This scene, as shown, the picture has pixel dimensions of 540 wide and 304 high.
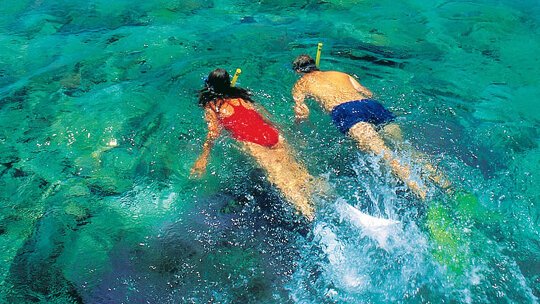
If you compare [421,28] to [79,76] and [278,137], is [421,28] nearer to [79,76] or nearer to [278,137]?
[278,137]

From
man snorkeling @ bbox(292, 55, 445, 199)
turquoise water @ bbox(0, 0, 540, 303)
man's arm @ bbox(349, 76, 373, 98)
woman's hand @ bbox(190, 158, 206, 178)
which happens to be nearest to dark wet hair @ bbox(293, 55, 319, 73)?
man snorkeling @ bbox(292, 55, 445, 199)

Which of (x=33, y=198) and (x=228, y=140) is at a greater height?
(x=228, y=140)

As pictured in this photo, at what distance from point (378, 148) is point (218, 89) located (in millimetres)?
2104

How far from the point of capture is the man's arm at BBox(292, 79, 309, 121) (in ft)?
19.4

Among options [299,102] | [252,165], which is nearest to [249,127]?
[252,165]

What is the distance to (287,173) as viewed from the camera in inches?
190

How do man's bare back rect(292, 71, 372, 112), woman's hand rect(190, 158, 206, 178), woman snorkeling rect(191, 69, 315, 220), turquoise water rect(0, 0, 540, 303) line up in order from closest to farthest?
turquoise water rect(0, 0, 540, 303)
woman snorkeling rect(191, 69, 315, 220)
woman's hand rect(190, 158, 206, 178)
man's bare back rect(292, 71, 372, 112)

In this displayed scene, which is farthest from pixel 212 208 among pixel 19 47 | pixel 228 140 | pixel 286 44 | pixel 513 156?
pixel 19 47

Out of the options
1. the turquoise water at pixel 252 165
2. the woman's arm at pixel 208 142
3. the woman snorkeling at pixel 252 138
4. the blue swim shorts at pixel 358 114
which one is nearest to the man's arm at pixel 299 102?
the turquoise water at pixel 252 165

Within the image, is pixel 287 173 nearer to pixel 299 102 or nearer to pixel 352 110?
pixel 352 110

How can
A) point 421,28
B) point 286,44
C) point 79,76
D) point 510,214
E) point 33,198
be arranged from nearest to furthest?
point 510,214 < point 33,198 < point 79,76 < point 286,44 < point 421,28

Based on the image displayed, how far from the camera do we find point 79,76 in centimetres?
735

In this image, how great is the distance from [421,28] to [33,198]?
7.25 m

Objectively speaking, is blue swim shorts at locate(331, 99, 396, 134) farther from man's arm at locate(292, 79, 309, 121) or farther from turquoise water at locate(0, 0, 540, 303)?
man's arm at locate(292, 79, 309, 121)
